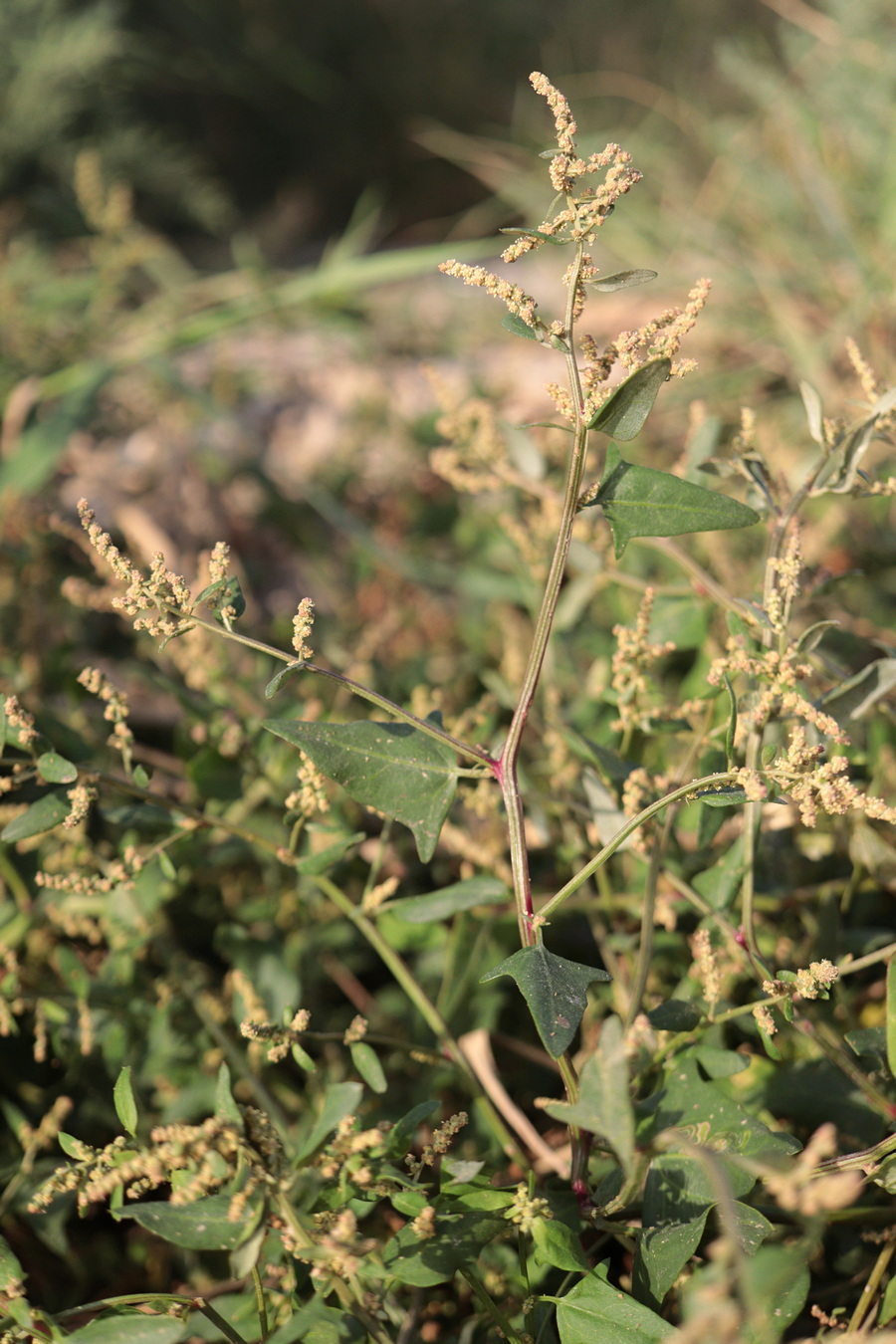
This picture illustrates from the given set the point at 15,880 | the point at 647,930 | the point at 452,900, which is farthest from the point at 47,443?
the point at 647,930

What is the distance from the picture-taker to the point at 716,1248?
32 cm

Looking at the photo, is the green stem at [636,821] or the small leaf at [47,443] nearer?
the green stem at [636,821]

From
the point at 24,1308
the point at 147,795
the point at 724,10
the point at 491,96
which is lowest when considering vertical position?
the point at 24,1308

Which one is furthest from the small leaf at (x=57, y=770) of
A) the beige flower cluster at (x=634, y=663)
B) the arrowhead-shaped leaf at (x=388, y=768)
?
the beige flower cluster at (x=634, y=663)

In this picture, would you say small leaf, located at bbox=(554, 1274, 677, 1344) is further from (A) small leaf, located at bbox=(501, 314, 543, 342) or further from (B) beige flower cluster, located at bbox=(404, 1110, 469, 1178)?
(A) small leaf, located at bbox=(501, 314, 543, 342)

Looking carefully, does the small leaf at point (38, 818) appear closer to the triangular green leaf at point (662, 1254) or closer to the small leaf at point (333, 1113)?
the small leaf at point (333, 1113)

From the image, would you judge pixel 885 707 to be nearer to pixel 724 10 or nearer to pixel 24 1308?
pixel 24 1308

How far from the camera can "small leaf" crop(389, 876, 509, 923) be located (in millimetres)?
683

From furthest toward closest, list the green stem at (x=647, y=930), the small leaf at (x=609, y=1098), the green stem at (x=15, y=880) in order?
the green stem at (x=15, y=880)
the green stem at (x=647, y=930)
the small leaf at (x=609, y=1098)

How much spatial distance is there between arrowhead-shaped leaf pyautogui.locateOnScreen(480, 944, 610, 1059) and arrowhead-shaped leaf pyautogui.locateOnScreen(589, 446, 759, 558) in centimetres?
22

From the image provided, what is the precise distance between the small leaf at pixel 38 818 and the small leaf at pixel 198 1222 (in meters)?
0.23

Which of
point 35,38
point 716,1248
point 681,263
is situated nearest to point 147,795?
point 716,1248

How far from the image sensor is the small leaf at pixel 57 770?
0.62 metres

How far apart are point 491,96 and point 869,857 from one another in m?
3.49
